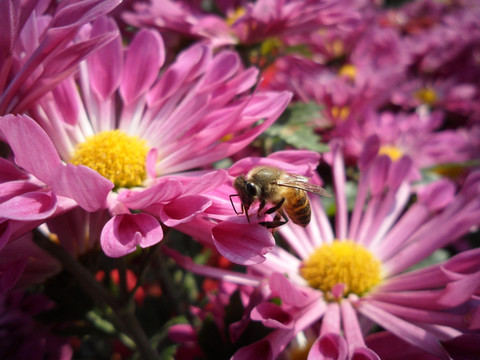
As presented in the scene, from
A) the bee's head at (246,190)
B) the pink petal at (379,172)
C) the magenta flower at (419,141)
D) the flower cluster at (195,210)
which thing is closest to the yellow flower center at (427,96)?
the magenta flower at (419,141)

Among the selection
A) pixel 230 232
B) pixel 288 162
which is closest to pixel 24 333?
pixel 230 232

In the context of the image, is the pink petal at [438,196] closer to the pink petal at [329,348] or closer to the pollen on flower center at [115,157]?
the pink petal at [329,348]

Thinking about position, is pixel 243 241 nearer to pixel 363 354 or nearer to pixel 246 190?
pixel 246 190

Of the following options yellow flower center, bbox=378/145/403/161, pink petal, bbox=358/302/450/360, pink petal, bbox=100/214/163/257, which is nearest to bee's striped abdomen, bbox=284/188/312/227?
pink petal, bbox=358/302/450/360

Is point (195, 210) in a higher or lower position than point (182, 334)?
higher

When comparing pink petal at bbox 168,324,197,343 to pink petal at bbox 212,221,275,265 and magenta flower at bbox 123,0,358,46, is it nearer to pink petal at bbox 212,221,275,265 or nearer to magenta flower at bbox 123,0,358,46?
pink petal at bbox 212,221,275,265

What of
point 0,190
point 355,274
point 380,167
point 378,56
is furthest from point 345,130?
point 378,56

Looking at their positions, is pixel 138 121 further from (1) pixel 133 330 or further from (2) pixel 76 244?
(1) pixel 133 330
